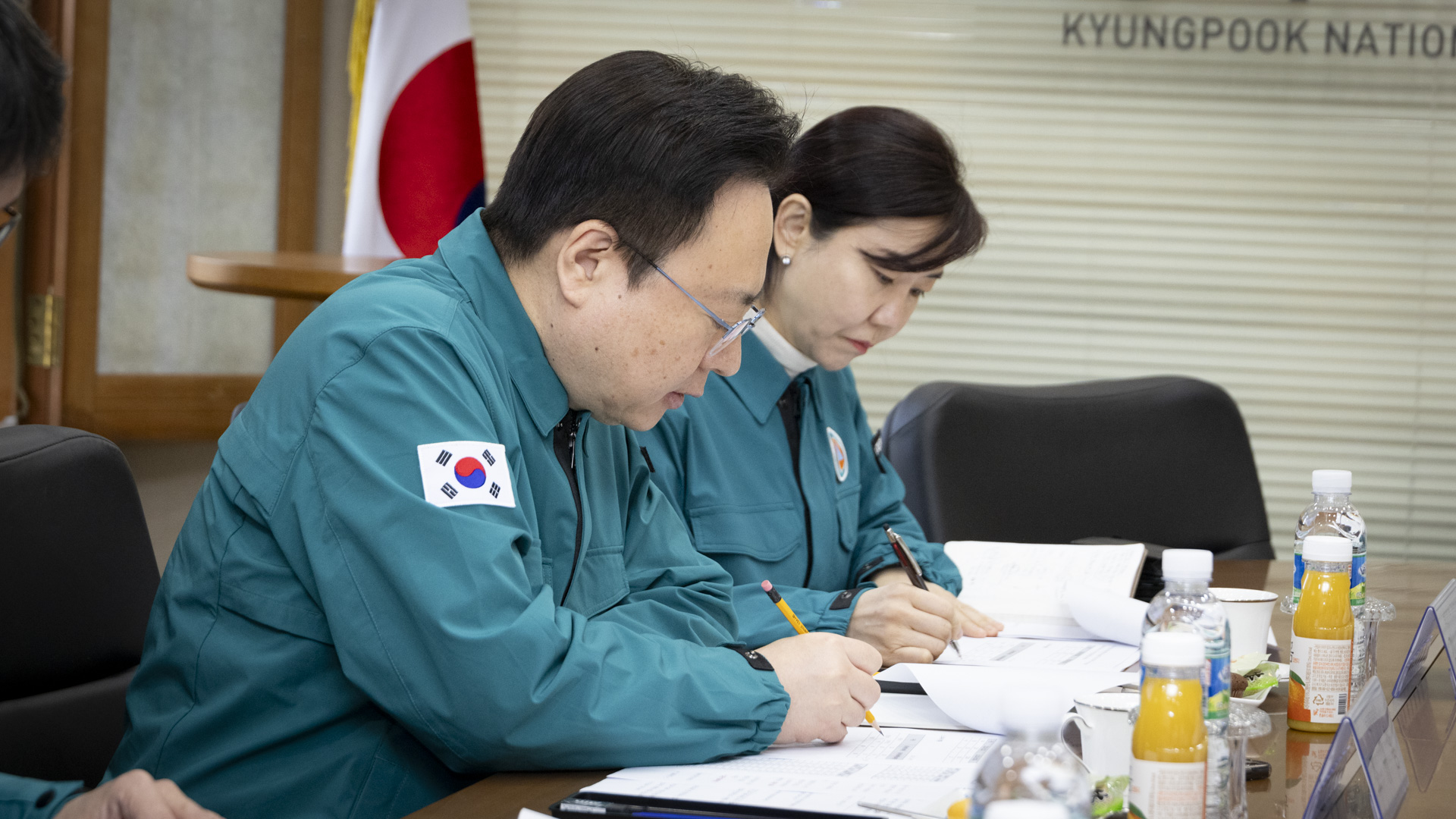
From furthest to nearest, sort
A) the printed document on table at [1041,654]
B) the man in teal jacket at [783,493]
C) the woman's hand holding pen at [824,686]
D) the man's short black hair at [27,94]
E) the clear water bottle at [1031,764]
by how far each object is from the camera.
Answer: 1. the man in teal jacket at [783,493]
2. the printed document on table at [1041,654]
3. the woman's hand holding pen at [824,686]
4. the man's short black hair at [27,94]
5. the clear water bottle at [1031,764]

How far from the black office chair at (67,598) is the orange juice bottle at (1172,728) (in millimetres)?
1049

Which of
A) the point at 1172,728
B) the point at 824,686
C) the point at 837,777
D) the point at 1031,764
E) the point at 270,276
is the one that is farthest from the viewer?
the point at 270,276

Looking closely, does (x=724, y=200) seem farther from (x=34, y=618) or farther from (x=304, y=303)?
(x=304, y=303)

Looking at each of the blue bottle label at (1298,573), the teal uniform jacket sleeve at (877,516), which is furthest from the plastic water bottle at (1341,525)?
the teal uniform jacket sleeve at (877,516)

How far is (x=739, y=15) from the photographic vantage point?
3.38m

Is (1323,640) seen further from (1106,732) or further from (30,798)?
(30,798)

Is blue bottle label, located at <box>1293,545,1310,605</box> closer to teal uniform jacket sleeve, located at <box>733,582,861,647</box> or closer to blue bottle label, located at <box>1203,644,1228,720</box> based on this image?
blue bottle label, located at <box>1203,644,1228,720</box>

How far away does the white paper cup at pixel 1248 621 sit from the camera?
1.33m

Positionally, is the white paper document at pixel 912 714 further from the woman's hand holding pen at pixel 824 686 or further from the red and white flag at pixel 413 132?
the red and white flag at pixel 413 132

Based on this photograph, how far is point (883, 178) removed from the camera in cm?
182

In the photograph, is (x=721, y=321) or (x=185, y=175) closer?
(x=721, y=321)

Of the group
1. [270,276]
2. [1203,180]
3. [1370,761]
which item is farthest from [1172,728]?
[1203,180]

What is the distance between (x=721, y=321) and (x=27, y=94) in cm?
59

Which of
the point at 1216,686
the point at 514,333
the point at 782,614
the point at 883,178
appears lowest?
the point at 782,614
